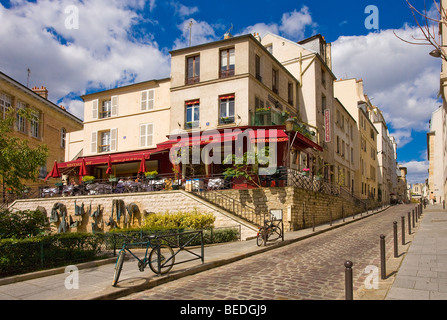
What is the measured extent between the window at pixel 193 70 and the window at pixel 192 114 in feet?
4.70

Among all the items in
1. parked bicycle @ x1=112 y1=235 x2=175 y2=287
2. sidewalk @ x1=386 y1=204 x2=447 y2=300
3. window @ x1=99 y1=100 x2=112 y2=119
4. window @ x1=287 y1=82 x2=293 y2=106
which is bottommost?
sidewalk @ x1=386 y1=204 x2=447 y2=300

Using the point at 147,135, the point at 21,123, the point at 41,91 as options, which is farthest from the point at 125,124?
the point at 41,91

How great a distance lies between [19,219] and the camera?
9.13m

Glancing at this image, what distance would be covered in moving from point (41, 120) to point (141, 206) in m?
12.4

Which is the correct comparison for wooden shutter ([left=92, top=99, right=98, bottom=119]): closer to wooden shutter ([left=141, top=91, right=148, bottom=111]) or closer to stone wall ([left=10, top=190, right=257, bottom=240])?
wooden shutter ([left=141, top=91, right=148, bottom=111])

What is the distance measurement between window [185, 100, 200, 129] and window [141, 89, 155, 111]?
316cm

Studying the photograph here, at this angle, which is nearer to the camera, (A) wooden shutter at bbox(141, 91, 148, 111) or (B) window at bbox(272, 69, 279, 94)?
(B) window at bbox(272, 69, 279, 94)

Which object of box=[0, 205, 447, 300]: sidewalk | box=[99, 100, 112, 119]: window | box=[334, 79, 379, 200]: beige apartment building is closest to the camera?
box=[0, 205, 447, 300]: sidewalk

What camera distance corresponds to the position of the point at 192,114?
21469mm

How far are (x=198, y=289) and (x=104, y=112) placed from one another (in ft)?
70.7

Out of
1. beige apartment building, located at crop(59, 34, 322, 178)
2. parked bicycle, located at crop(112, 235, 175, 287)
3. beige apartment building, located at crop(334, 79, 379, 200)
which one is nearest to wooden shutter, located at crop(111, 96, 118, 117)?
beige apartment building, located at crop(59, 34, 322, 178)

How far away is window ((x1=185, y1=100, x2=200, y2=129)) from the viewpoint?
2119 cm

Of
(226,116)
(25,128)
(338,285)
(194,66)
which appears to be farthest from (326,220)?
(25,128)

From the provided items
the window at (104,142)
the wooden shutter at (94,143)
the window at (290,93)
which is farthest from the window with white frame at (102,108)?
the window at (290,93)
